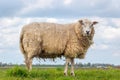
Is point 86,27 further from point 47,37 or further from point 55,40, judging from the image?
point 47,37

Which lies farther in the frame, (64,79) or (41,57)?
(41,57)

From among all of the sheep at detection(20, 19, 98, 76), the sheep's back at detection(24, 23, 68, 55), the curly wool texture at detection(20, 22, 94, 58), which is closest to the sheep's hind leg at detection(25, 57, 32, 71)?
the sheep at detection(20, 19, 98, 76)

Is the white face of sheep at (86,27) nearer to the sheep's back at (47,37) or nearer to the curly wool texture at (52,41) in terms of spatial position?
the curly wool texture at (52,41)

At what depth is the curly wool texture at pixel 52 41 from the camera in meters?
24.3

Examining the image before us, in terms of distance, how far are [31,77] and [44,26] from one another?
12.0 ft

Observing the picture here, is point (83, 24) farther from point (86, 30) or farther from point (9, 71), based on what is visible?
point (9, 71)

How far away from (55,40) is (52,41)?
0.57ft

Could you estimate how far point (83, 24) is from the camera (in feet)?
80.5


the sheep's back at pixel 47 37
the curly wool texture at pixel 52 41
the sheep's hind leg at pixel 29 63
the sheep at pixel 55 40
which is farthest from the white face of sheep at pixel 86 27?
the sheep's hind leg at pixel 29 63

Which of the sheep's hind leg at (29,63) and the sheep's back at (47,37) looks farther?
the sheep's back at (47,37)

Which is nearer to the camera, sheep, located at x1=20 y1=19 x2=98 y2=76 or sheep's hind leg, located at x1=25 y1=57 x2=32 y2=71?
sheep's hind leg, located at x1=25 y1=57 x2=32 y2=71

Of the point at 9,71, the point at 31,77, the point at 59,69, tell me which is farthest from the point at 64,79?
the point at 59,69

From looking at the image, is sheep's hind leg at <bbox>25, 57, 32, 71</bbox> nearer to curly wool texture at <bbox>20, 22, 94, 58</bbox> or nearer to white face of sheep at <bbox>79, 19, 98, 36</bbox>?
curly wool texture at <bbox>20, 22, 94, 58</bbox>

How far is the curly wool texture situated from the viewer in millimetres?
24297
